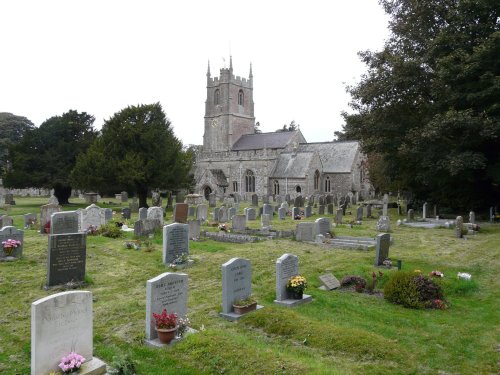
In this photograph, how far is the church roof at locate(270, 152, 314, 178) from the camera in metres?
46.7

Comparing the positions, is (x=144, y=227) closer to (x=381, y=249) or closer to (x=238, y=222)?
(x=238, y=222)

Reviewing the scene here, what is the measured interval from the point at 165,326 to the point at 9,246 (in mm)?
8070

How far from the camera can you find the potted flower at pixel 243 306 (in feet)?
24.1

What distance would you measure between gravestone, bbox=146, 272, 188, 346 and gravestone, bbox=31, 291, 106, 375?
944 millimetres

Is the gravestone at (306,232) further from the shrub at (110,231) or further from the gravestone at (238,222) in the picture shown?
the shrub at (110,231)

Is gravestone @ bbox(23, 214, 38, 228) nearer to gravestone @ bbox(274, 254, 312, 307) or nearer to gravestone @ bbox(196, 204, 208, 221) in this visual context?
gravestone @ bbox(196, 204, 208, 221)

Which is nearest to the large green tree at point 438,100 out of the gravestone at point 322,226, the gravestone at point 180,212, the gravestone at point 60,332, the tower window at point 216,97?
the gravestone at point 322,226

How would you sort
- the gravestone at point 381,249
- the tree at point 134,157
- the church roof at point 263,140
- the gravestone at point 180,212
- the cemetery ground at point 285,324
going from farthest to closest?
the church roof at point 263,140, the tree at point 134,157, the gravestone at point 180,212, the gravestone at point 381,249, the cemetery ground at point 285,324

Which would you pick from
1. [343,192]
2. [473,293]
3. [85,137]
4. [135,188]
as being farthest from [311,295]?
[343,192]

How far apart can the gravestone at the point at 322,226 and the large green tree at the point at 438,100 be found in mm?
7379

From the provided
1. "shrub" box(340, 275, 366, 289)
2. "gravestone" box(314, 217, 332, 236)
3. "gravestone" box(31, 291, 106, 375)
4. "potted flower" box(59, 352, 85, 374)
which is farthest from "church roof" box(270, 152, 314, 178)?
"potted flower" box(59, 352, 85, 374)

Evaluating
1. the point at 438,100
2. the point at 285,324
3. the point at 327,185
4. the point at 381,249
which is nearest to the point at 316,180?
the point at 327,185

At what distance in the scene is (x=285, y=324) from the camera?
671cm

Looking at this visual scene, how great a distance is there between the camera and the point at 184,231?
1221cm
